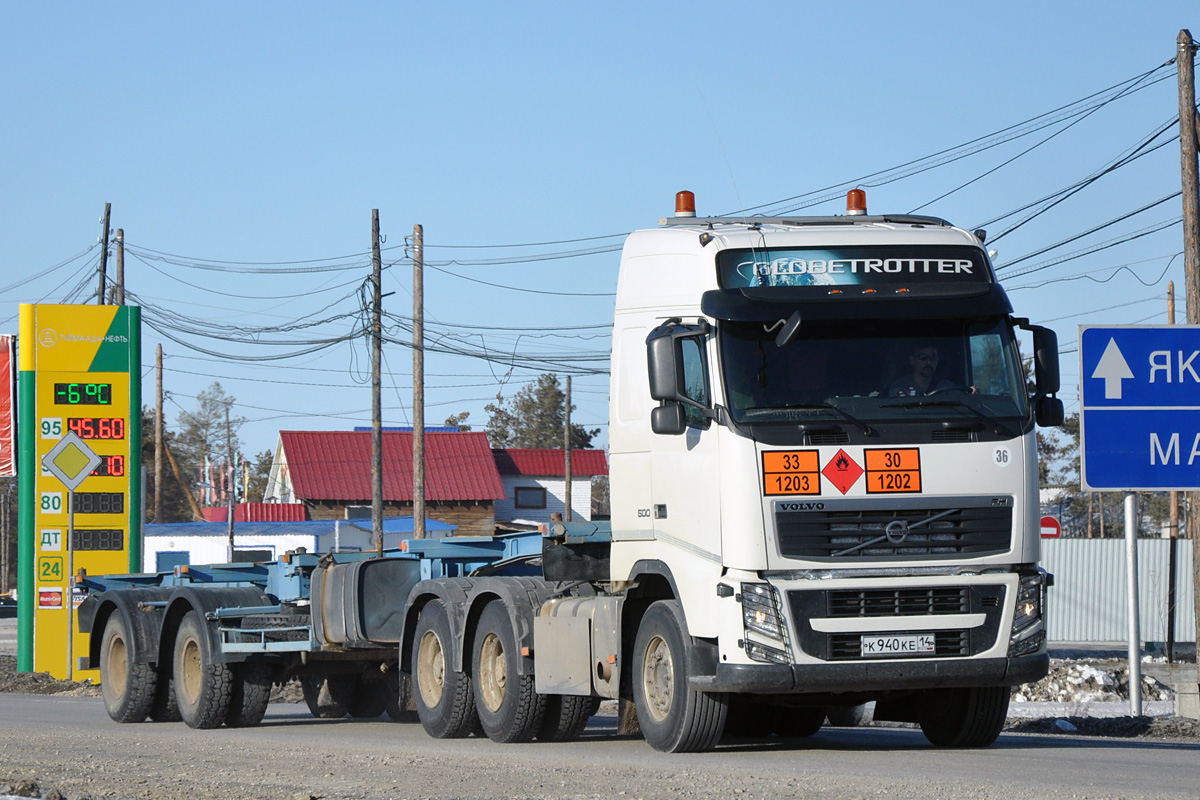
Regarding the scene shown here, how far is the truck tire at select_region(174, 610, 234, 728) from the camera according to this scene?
15.0 m

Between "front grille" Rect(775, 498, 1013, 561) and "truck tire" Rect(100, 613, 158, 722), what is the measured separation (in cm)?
867

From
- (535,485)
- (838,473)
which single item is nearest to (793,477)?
(838,473)

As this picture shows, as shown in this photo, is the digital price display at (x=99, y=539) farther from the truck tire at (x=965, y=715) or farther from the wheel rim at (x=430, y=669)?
the truck tire at (x=965, y=715)

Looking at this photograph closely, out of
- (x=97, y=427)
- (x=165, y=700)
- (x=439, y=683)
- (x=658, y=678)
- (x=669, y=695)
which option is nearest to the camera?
(x=669, y=695)

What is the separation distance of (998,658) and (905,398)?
176 centimetres

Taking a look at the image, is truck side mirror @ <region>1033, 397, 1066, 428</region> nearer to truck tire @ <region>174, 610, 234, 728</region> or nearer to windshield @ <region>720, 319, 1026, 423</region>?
windshield @ <region>720, 319, 1026, 423</region>

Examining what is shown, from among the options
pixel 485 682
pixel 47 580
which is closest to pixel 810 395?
pixel 485 682

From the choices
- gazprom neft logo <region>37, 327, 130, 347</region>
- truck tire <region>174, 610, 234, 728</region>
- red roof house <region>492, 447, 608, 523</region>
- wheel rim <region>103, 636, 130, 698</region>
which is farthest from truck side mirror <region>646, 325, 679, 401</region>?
red roof house <region>492, 447, 608, 523</region>

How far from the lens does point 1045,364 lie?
414 inches

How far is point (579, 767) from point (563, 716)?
2574 millimetres

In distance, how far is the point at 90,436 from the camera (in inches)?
1006

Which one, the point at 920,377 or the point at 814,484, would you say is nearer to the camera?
the point at 814,484

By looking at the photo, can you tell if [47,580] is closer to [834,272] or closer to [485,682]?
[485,682]

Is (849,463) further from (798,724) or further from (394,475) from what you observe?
(394,475)
